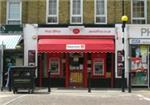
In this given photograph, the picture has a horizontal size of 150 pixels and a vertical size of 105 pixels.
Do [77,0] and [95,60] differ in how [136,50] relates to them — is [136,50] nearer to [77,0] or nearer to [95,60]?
[95,60]

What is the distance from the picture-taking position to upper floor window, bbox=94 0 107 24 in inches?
1273

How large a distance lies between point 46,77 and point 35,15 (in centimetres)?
414

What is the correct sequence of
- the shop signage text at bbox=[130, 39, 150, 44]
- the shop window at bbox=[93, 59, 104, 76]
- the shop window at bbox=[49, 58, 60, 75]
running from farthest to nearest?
the shop window at bbox=[49, 58, 60, 75] → the shop window at bbox=[93, 59, 104, 76] → the shop signage text at bbox=[130, 39, 150, 44]

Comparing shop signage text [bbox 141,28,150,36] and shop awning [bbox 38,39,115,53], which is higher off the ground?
shop signage text [bbox 141,28,150,36]

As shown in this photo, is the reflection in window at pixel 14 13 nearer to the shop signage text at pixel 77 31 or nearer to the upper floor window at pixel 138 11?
the shop signage text at pixel 77 31

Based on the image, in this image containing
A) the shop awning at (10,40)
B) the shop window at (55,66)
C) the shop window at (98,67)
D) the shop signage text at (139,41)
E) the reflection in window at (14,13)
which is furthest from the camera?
the reflection in window at (14,13)

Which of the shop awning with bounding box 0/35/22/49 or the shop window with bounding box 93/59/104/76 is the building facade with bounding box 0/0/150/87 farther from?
the shop awning with bounding box 0/35/22/49

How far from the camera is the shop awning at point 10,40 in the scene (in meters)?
30.1

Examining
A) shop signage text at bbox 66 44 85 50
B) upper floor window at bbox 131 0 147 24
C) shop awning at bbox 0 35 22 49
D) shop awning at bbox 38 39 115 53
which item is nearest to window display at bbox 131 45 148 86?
upper floor window at bbox 131 0 147 24

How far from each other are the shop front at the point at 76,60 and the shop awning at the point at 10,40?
4.66 ft

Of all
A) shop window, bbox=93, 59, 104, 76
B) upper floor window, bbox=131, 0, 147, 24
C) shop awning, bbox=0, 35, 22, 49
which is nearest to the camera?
shop awning, bbox=0, 35, 22, 49

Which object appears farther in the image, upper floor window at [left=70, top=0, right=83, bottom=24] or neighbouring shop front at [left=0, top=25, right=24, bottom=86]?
upper floor window at [left=70, top=0, right=83, bottom=24]

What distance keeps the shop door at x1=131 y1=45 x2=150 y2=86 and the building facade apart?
0.47 meters

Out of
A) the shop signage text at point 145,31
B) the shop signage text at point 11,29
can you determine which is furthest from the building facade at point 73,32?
the shop signage text at point 145,31
